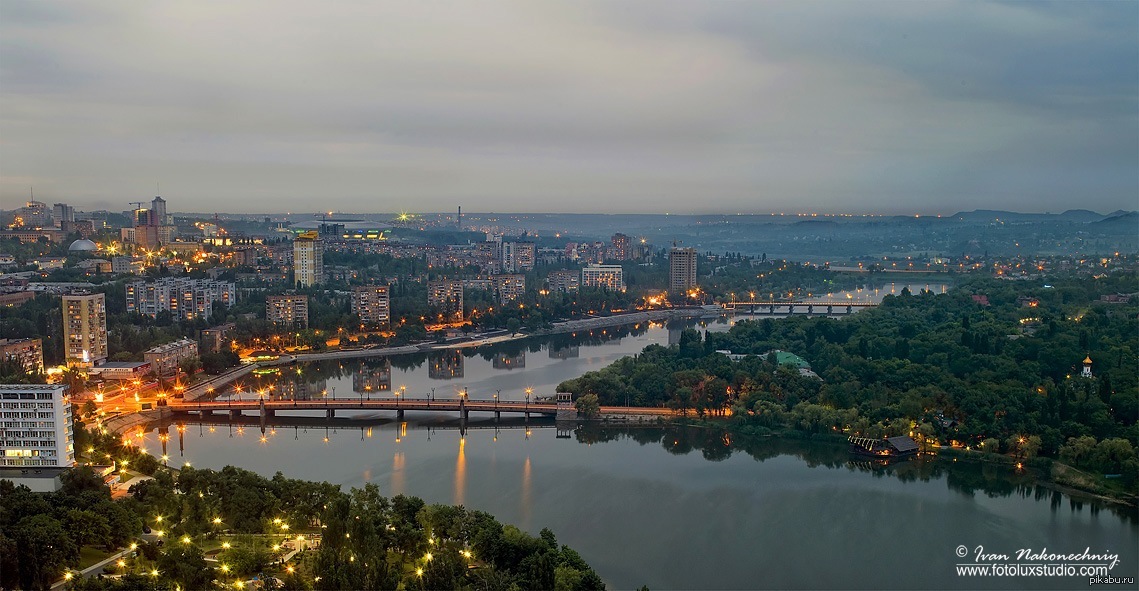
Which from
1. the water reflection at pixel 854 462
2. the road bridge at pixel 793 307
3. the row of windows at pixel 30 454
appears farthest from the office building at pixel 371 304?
the row of windows at pixel 30 454

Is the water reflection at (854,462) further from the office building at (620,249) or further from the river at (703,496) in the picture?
the office building at (620,249)

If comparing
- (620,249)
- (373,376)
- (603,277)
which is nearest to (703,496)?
(373,376)

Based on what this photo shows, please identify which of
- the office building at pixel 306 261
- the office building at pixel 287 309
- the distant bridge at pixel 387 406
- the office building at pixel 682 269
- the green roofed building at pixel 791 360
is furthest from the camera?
the office building at pixel 682 269

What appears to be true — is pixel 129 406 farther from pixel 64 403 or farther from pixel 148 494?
pixel 148 494

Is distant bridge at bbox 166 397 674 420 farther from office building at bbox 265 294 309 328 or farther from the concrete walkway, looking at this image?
office building at bbox 265 294 309 328

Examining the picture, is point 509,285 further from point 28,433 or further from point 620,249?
point 28,433

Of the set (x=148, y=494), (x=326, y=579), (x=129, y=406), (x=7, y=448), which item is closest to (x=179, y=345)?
(x=129, y=406)
